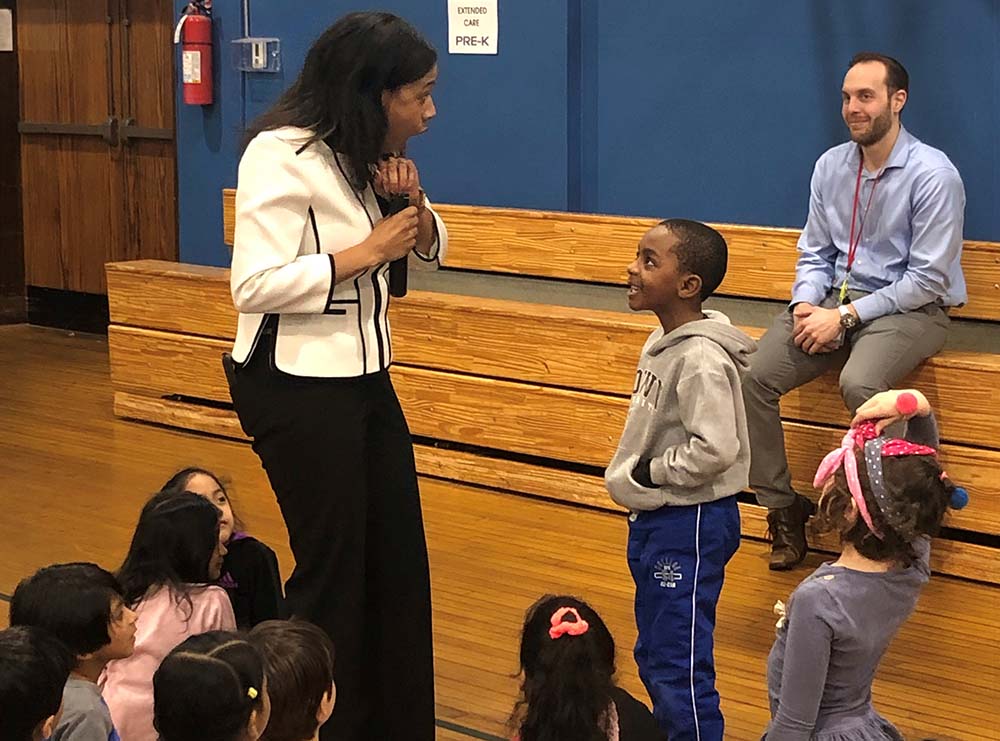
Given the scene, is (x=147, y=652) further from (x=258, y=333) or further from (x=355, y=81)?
(x=355, y=81)

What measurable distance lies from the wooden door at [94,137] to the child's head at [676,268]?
5208mm

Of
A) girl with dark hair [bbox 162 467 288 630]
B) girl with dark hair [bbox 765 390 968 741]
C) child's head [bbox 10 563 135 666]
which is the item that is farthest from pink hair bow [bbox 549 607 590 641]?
girl with dark hair [bbox 162 467 288 630]

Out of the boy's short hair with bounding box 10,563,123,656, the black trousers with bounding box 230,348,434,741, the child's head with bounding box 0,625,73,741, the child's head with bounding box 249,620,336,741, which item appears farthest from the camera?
the black trousers with bounding box 230,348,434,741

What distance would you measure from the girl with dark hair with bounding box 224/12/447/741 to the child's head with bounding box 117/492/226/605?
0.64 feet

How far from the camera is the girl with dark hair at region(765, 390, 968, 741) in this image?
229 cm

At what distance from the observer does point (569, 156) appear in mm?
5910

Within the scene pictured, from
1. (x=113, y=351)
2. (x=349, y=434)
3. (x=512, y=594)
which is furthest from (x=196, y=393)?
(x=349, y=434)

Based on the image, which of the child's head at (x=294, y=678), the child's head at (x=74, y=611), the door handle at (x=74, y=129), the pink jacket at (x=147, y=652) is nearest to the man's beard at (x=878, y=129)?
the pink jacket at (x=147, y=652)

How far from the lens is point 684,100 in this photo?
563 cm

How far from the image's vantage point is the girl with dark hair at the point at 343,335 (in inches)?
99.0

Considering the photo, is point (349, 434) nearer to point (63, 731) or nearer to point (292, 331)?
point (292, 331)

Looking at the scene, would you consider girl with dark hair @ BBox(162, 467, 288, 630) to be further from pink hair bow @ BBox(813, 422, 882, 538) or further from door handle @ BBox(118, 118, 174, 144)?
door handle @ BBox(118, 118, 174, 144)

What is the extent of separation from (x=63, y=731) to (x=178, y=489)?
832mm

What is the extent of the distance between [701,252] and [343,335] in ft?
2.38
